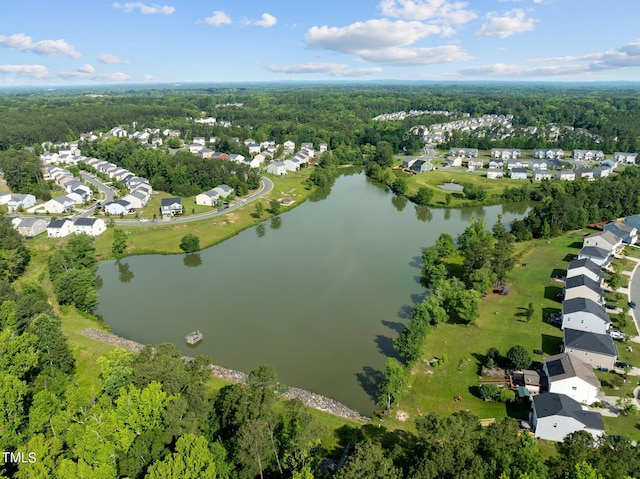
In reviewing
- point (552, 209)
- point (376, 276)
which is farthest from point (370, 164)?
point (376, 276)

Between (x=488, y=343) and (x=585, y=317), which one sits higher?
(x=585, y=317)

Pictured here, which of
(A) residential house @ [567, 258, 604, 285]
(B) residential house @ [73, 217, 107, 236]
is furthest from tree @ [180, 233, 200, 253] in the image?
(A) residential house @ [567, 258, 604, 285]

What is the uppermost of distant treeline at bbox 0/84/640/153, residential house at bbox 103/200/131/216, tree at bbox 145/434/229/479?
distant treeline at bbox 0/84/640/153

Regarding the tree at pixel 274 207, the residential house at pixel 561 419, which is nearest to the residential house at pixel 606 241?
the residential house at pixel 561 419

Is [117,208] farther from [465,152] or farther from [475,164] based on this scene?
[465,152]

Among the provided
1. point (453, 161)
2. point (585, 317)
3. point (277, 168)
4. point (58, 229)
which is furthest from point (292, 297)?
point (453, 161)

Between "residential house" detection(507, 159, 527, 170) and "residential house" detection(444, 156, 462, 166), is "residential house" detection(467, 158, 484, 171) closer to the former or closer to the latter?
"residential house" detection(444, 156, 462, 166)
